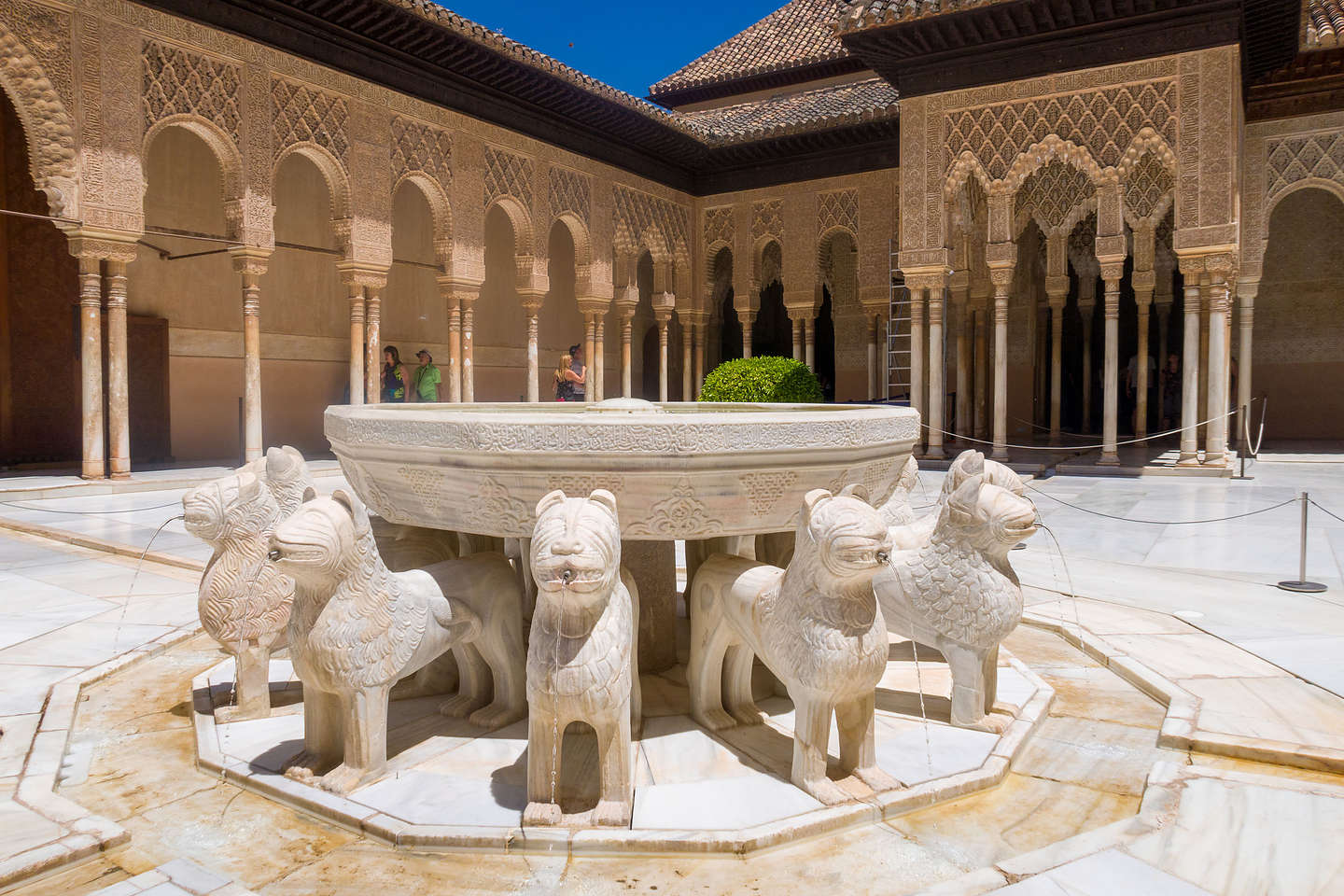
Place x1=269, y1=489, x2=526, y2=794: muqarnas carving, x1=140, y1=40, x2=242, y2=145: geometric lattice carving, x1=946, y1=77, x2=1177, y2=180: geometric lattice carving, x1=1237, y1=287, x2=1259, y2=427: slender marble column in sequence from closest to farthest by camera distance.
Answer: x1=269, y1=489, x2=526, y2=794: muqarnas carving
x1=140, y1=40, x2=242, y2=145: geometric lattice carving
x1=946, y1=77, x2=1177, y2=180: geometric lattice carving
x1=1237, y1=287, x2=1259, y2=427: slender marble column

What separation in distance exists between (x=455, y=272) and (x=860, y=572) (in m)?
12.4

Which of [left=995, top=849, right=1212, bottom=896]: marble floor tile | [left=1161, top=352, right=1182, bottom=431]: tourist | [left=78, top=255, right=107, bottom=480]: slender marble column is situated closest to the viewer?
[left=995, top=849, right=1212, bottom=896]: marble floor tile

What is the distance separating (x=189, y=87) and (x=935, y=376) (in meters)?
10.4

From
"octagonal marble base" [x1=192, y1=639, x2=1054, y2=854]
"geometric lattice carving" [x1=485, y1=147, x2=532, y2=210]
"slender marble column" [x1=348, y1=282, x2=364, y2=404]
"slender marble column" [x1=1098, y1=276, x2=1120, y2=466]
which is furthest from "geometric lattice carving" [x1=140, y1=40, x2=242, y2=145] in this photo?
"slender marble column" [x1=1098, y1=276, x2=1120, y2=466]

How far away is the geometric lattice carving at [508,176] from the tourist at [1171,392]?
12296 millimetres

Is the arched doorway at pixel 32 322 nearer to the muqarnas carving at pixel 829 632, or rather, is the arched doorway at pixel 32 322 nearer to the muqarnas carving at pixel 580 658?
the muqarnas carving at pixel 580 658

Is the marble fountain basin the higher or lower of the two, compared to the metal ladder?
lower

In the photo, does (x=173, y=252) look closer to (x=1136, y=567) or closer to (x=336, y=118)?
(x=336, y=118)

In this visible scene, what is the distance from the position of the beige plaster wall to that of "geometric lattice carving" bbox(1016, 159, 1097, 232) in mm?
4437

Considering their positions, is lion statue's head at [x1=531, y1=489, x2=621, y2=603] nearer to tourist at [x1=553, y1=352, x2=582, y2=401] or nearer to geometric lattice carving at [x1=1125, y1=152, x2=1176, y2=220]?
tourist at [x1=553, y1=352, x2=582, y2=401]

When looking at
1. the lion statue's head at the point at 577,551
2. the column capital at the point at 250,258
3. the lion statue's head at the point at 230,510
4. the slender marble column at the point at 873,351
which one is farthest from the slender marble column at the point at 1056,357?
the lion statue's head at the point at 577,551

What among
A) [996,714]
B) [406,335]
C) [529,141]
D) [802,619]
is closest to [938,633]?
[996,714]

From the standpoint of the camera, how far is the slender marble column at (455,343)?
46.2ft

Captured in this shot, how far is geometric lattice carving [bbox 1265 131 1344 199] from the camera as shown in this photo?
1332cm
